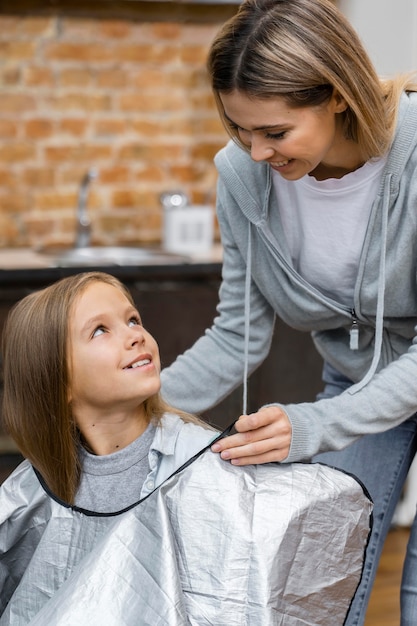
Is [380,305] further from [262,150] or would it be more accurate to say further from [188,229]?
[188,229]

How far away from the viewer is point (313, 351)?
3322mm

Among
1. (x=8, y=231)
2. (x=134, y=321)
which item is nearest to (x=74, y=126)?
(x=8, y=231)

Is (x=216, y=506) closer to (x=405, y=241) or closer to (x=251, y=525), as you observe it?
(x=251, y=525)

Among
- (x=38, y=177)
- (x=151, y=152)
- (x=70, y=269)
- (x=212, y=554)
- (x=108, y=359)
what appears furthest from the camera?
(x=151, y=152)

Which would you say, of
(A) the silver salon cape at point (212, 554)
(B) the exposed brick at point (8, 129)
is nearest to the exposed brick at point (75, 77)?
(B) the exposed brick at point (8, 129)

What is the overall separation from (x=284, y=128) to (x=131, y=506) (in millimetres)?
614

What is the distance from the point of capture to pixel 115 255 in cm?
359

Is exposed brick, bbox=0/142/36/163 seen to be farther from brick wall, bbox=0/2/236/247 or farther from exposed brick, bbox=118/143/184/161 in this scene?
exposed brick, bbox=118/143/184/161

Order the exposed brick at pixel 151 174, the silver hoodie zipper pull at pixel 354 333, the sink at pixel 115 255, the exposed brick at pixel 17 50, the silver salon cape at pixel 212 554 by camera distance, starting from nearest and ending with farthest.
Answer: the silver salon cape at pixel 212 554 → the silver hoodie zipper pull at pixel 354 333 → the sink at pixel 115 255 → the exposed brick at pixel 17 50 → the exposed brick at pixel 151 174

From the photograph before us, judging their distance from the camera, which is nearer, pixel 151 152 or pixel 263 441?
pixel 263 441

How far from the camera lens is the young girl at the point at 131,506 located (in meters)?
1.44

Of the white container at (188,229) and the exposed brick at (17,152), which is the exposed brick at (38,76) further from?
the white container at (188,229)

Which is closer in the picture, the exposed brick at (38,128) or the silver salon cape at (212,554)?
the silver salon cape at (212,554)

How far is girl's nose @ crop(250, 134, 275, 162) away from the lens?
1.52m
